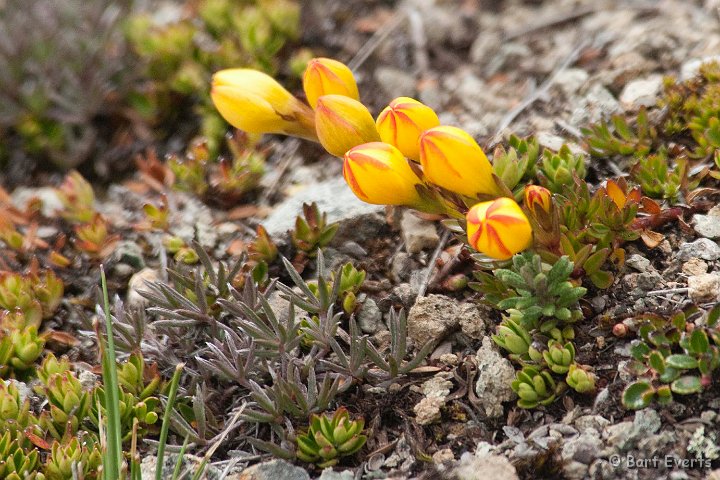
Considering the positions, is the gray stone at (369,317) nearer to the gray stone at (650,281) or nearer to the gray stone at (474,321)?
the gray stone at (474,321)

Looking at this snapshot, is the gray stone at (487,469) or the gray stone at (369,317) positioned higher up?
the gray stone at (369,317)

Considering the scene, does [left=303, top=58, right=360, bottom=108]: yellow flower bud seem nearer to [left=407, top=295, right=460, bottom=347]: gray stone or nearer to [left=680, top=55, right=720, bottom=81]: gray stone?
[left=407, top=295, right=460, bottom=347]: gray stone

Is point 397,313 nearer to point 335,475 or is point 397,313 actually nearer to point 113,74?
point 335,475

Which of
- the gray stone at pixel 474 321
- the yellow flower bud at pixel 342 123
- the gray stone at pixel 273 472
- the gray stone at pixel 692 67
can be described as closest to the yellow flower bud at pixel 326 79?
the yellow flower bud at pixel 342 123

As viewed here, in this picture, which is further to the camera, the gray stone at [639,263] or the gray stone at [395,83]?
the gray stone at [395,83]

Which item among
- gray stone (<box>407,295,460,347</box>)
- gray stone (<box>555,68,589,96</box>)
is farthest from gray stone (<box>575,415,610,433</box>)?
gray stone (<box>555,68,589,96</box>)

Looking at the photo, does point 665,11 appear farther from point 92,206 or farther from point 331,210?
point 92,206
